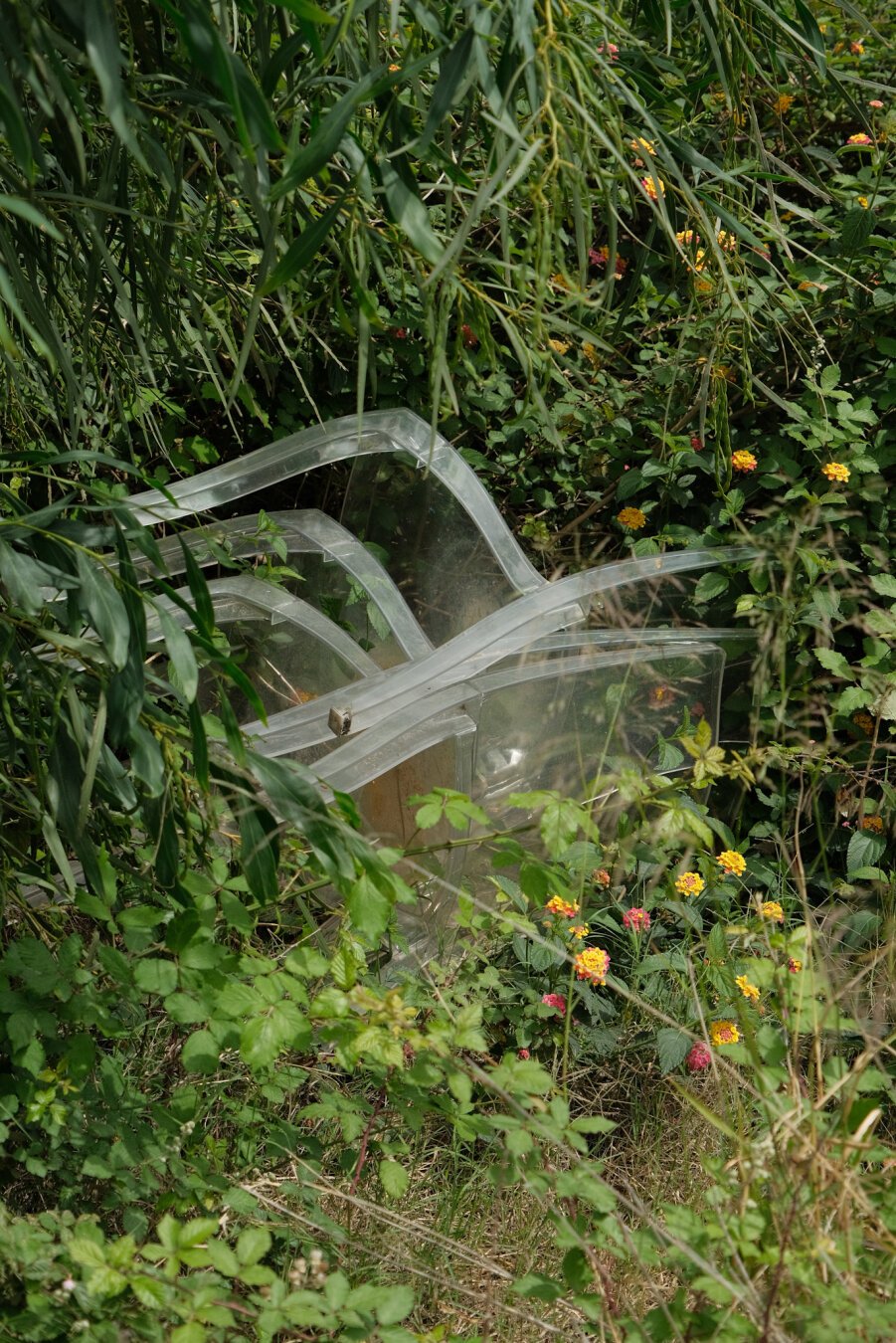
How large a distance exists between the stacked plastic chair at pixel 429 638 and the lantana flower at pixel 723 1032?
1.42 feet

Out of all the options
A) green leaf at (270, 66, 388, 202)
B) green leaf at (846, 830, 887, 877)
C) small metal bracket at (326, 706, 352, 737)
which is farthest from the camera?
green leaf at (846, 830, 887, 877)

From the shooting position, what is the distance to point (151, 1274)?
1.14m

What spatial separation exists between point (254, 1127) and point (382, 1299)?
0.53 metres

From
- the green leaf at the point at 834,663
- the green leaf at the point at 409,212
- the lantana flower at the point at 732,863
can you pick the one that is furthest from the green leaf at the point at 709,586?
the green leaf at the point at 409,212

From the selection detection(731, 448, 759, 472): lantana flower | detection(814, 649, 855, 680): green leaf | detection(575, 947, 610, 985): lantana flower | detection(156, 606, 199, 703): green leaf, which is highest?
detection(156, 606, 199, 703): green leaf

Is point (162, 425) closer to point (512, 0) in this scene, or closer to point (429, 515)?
point (429, 515)

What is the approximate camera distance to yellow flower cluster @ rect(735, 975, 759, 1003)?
171 centimetres

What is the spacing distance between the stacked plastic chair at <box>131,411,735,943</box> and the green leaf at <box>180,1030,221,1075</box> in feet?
1.89

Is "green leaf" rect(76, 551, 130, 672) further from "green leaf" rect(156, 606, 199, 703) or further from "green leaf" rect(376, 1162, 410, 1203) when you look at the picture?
"green leaf" rect(376, 1162, 410, 1203)

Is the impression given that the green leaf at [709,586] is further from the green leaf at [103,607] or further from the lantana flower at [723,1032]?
the green leaf at [103,607]

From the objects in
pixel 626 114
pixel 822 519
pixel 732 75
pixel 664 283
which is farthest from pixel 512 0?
pixel 664 283

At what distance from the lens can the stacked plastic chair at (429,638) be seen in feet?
6.55

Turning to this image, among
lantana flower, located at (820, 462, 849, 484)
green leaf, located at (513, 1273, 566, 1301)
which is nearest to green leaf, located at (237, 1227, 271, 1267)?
green leaf, located at (513, 1273, 566, 1301)

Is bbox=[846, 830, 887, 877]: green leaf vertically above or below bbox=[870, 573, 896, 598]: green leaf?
below
